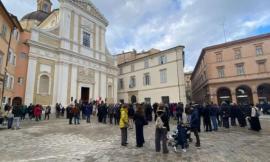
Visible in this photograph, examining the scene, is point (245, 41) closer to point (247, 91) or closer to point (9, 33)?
point (247, 91)

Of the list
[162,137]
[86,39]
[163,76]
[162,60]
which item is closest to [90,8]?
[86,39]

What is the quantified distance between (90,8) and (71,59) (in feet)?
35.2

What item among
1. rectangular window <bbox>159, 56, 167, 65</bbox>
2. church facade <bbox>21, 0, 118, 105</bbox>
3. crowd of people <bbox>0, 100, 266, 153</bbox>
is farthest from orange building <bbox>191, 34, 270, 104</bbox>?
church facade <bbox>21, 0, 118, 105</bbox>

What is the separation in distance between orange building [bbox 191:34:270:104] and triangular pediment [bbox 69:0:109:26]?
2009 cm

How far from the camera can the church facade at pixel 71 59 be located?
21.6m

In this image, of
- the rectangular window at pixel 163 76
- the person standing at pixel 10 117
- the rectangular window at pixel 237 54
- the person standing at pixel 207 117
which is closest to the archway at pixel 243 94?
the rectangular window at pixel 237 54

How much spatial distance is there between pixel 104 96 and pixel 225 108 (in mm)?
21743

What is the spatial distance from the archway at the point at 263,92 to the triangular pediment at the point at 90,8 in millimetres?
28800

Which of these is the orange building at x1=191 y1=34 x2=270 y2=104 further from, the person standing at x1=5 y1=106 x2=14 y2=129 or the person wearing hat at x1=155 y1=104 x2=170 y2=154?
the person standing at x1=5 y1=106 x2=14 y2=129

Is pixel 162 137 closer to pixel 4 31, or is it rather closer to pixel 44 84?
pixel 4 31

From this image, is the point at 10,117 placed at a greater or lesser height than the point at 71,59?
lesser

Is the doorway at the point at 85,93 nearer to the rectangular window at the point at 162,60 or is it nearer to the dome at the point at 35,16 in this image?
the rectangular window at the point at 162,60

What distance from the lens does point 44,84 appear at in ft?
73.0

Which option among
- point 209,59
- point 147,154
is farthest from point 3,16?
point 209,59
